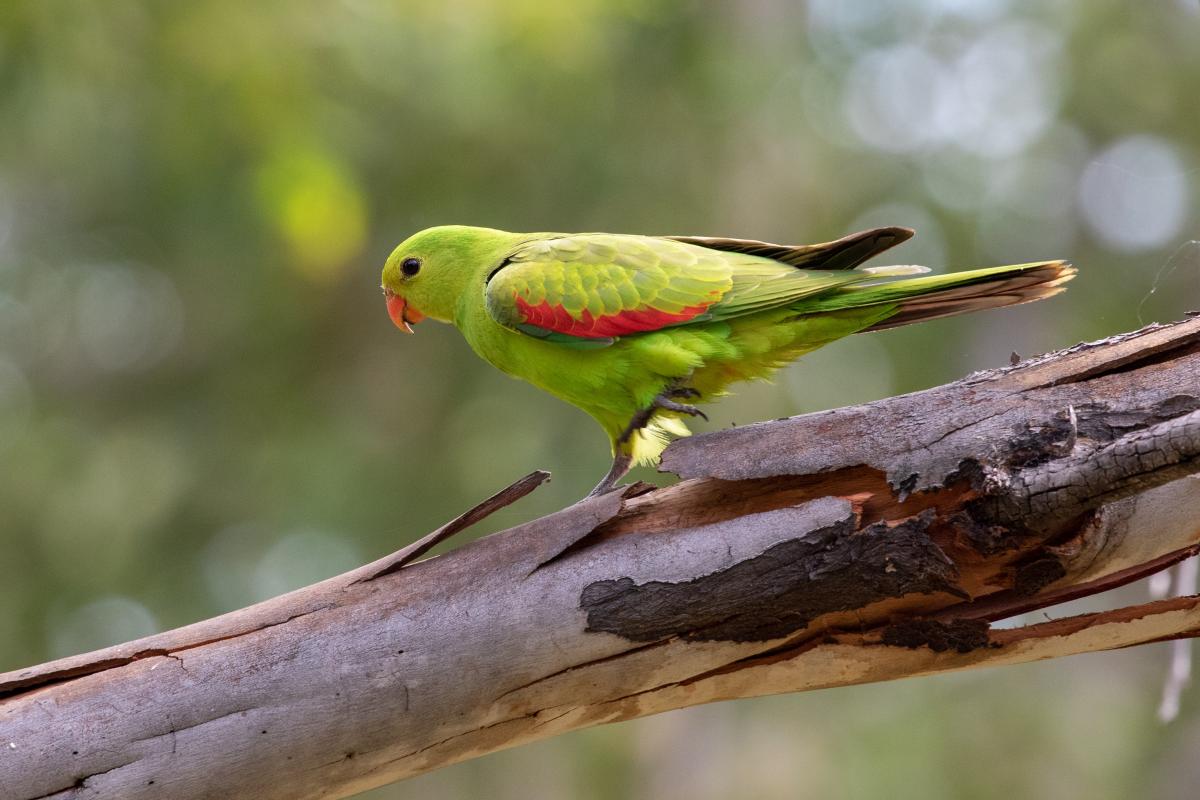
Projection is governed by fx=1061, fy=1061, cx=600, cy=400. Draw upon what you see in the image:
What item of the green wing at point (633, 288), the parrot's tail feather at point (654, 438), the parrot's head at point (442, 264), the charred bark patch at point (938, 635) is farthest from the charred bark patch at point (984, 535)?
the parrot's head at point (442, 264)

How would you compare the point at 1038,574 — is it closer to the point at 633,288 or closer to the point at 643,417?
the point at 643,417

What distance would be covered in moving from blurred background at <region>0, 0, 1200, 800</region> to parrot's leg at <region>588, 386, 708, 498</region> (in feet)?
14.1

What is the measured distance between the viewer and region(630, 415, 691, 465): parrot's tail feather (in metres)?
4.46

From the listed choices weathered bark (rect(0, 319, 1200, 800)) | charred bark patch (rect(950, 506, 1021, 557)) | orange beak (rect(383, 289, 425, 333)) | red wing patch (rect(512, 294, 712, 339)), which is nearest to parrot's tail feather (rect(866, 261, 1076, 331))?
weathered bark (rect(0, 319, 1200, 800))

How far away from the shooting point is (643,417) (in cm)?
425

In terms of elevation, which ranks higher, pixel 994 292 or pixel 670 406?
pixel 670 406

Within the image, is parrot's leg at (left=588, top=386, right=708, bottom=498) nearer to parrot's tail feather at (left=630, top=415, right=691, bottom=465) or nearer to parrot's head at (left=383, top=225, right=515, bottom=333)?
parrot's tail feather at (left=630, top=415, right=691, bottom=465)

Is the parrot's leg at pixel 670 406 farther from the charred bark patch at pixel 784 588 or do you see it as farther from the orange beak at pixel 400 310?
the orange beak at pixel 400 310

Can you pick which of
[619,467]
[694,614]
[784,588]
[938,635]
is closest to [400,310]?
[619,467]

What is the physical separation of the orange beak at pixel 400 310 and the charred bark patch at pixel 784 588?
259 centimetres

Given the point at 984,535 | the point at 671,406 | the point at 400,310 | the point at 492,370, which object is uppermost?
the point at 492,370

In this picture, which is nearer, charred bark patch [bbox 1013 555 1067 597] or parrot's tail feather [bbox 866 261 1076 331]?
charred bark patch [bbox 1013 555 1067 597]

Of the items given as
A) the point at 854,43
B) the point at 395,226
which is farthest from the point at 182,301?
the point at 854,43

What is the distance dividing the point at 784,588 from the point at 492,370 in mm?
7208
